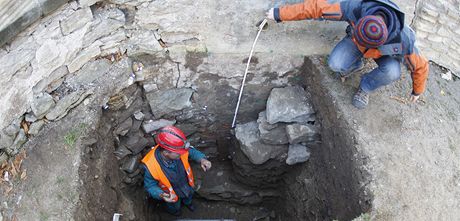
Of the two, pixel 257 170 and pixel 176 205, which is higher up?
pixel 257 170

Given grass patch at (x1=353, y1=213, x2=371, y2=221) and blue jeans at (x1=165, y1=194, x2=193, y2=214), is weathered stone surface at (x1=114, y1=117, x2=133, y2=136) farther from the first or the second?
grass patch at (x1=353, y1=213, x2=371, y2=221)

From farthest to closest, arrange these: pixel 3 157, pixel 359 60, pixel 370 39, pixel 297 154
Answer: pixel 297 154, pixel 359 60, pixel 3 157, pixel 370 39

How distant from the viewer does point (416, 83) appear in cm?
395

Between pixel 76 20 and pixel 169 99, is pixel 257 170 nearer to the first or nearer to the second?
pixel 169 99

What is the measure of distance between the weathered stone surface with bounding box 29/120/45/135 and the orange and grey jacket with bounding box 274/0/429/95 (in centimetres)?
211

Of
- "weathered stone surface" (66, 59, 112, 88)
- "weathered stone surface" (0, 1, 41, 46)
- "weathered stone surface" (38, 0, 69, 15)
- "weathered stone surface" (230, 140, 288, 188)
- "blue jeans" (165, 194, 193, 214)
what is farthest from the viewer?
"blue jeans" (165, 194, 193, 214)

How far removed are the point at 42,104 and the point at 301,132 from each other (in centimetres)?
232

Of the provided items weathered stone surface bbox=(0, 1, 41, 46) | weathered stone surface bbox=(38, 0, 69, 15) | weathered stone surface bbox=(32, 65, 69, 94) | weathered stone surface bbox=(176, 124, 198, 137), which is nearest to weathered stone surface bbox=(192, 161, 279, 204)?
weathered stone surface bbox=(176, 124, 198, 137)

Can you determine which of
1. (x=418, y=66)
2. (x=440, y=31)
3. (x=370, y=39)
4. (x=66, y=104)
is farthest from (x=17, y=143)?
(x=440, y=31)

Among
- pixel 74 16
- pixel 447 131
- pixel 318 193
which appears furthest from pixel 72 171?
pixel 447 131

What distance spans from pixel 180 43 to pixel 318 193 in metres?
1.94

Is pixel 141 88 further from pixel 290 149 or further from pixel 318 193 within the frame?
pixel 318 193

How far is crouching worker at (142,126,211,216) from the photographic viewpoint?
4.31 meters

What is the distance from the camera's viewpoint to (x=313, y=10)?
3.77 meters
